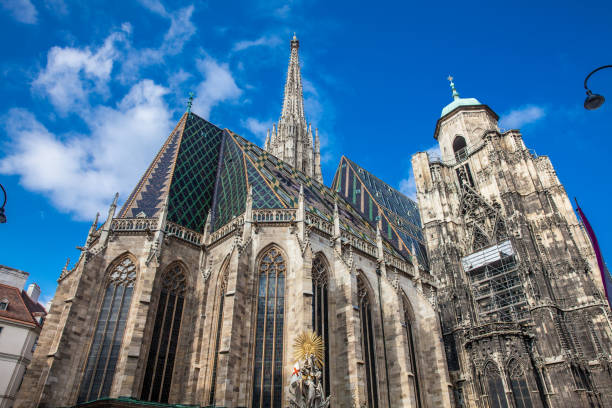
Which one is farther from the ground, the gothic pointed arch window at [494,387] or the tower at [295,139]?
the tower at [295,139]

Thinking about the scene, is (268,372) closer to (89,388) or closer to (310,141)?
(89,388)

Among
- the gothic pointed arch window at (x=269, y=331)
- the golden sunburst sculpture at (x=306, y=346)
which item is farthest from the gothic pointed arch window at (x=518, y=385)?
the gothic pointed arch window at (x=269, y=331)

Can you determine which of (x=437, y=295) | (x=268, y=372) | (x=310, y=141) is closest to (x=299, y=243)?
(x=268, y=372)

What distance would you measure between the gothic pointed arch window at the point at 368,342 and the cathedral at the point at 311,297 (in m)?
0.07

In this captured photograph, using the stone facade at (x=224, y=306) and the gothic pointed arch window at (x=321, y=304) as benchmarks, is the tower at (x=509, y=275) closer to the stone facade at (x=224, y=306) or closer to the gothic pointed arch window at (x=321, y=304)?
the stone facade at (x=224, y=306)

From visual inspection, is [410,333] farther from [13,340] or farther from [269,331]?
[13,340]

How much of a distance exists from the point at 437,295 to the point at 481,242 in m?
4.06

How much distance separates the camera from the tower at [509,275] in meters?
18.5

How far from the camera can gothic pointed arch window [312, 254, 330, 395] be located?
54.5 feet

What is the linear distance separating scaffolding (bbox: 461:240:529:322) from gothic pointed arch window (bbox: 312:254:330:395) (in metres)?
9.82

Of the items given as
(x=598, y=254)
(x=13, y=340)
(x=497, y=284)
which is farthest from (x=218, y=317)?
(x=598, y=254)

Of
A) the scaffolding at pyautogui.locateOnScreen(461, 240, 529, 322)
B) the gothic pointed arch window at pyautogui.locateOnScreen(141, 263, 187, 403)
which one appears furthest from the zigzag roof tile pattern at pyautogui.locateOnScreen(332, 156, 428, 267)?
the gothic pointed arch window at pyautogui.locateOnScreen(141, 263, 187, 403)

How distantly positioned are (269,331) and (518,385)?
37.1 ft

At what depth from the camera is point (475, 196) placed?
26141 mm
